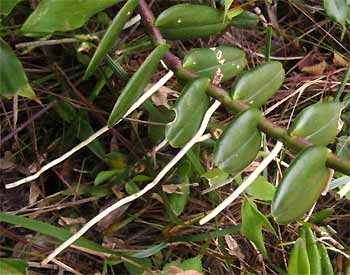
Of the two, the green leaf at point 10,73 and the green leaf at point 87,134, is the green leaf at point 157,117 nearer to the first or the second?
the green leaf at point 87,134

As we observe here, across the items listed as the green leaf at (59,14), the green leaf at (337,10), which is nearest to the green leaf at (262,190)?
the green leaf at (337,10)

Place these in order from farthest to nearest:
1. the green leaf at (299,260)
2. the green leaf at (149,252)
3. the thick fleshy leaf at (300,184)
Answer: the green leaf at (149,252)
the green leaf at (299,260)
the thick fleshy leaf at (300,184)

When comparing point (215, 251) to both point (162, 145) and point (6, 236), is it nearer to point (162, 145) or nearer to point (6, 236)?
point (162, 145)

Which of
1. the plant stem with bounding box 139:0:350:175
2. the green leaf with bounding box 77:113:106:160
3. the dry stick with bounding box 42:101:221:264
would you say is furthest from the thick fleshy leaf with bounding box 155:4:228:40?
the green leaf with bounding box 77:113:106:160

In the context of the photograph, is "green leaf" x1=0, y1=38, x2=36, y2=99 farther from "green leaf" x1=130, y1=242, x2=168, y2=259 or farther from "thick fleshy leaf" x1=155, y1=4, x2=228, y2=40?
"green leaf" x1=130, y1=242, x2=168, y2=259

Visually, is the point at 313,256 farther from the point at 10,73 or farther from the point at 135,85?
the point at 10,73

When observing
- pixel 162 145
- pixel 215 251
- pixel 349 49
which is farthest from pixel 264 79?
pixel 349 49

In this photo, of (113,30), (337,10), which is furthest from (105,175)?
(337,10)
